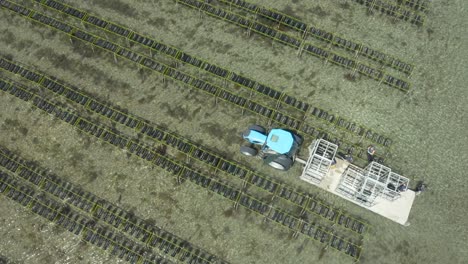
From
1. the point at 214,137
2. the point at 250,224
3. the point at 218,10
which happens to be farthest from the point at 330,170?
the point at 218,10

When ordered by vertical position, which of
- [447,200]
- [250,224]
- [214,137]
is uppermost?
[447,200]

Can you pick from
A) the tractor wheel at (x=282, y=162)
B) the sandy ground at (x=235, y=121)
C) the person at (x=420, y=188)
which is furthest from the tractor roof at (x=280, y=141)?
the person at (x=420, y=188)

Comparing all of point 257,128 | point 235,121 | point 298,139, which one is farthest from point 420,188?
point 235,121

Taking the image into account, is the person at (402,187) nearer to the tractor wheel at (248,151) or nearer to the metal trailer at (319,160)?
the metal trailer at (319,160)

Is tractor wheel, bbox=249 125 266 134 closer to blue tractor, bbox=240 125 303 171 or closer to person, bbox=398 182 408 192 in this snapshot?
blue tractor, bbox=240 125 303 171

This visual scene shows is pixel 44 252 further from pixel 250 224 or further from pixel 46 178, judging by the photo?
pixel 250 224

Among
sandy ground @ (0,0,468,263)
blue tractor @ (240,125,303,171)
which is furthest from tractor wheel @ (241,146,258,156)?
sandy ground @ (0,0,468,263)
